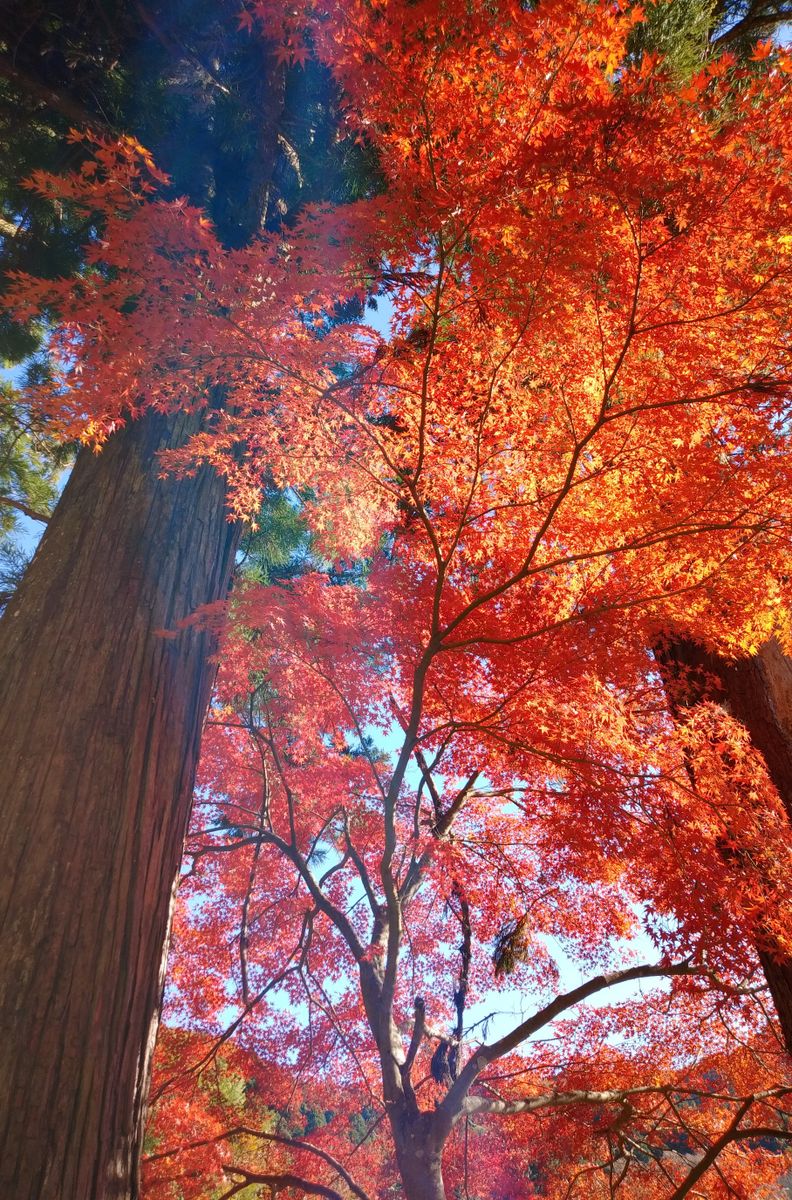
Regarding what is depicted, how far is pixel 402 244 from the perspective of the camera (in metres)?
3.18

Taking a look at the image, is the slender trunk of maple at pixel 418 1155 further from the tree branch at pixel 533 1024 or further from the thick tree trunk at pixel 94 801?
the thick tree trunk at pixel 94 801

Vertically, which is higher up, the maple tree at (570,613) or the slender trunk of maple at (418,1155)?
the maple tree at (570,613)

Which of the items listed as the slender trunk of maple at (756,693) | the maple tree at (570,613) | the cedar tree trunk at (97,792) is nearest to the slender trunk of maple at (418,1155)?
the maple tree at (570,613)

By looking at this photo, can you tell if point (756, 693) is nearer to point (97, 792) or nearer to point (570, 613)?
point (570, 613)

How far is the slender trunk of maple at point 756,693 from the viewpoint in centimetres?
419

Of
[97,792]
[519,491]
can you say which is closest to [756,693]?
[519,491]

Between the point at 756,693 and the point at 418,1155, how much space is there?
364 cm

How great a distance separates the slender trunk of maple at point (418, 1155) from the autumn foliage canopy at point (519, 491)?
0.06ft

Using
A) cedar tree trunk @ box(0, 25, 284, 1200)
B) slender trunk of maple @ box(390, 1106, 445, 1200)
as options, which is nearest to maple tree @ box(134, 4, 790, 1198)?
slender trunk of maple @ box(390, 1106, 445, 1200)

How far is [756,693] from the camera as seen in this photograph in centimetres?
452

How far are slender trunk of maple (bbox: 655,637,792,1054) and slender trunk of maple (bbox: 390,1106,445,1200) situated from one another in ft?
7.36

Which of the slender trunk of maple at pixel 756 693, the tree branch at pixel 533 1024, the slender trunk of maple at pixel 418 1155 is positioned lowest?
the slender trunk of maple at pixel 418 1155

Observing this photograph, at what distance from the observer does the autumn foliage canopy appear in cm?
294

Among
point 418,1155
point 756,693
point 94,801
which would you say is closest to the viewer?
point 94,801
